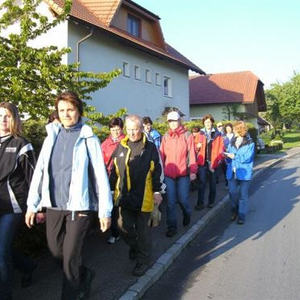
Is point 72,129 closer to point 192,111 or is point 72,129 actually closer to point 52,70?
point 52,70

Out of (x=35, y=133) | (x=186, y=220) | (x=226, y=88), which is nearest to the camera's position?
(x=35, y=133)

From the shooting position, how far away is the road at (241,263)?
16.1ft

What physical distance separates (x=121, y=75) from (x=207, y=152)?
13.6 metres

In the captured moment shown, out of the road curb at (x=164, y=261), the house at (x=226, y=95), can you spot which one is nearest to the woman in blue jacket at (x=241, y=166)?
the road curb at (x=164, y=261)

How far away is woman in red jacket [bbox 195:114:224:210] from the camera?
933 centimetres

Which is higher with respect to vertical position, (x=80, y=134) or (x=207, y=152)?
(x=80, y=134)

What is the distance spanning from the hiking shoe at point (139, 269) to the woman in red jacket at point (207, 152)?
4.23m

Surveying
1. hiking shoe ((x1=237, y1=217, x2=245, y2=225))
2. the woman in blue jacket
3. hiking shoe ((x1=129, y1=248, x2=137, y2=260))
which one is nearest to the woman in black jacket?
hiking shoe ((x1=129, y1=248, x2=137, y2=260))

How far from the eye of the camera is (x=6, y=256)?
3.88m

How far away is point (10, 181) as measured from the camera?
3.98 meters

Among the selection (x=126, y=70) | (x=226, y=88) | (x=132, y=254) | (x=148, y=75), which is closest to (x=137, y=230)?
(x=132, y=254)

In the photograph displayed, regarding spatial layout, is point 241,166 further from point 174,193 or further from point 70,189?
point 70,189

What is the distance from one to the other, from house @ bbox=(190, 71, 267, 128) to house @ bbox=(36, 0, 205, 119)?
1391 centimetres

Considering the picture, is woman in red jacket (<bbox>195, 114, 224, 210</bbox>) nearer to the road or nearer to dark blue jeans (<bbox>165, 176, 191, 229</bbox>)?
the road
